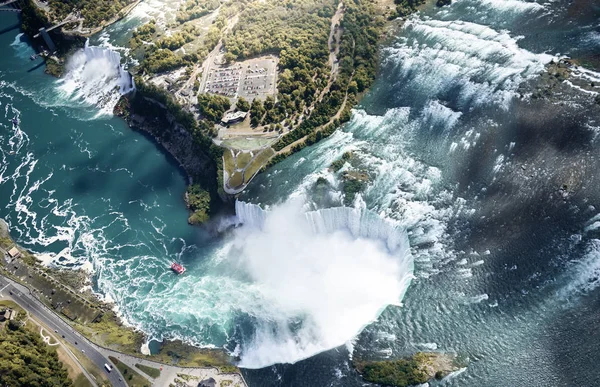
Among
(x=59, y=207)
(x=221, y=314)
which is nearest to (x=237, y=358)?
(x=221, y=314)

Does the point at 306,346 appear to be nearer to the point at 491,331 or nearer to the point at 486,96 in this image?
the point at 491,331

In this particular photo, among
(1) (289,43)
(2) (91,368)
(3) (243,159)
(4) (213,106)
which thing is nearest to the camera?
(2) (91,368)

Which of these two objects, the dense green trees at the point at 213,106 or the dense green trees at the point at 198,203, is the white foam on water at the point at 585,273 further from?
the dense green trees at the point at 213,106

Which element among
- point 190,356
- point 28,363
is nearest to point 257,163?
point 190,356

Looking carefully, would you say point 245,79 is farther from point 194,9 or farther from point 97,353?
point 97,353

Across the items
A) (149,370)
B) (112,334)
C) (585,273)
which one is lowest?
(149,370)

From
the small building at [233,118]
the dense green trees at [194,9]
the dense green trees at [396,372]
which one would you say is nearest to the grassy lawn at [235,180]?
the small building at [233,118]

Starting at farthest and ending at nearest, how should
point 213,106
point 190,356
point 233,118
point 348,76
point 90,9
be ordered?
1. point 90,9
2. point 348,76
3. point 213,106
4. point 233,118
5. point 190,356
